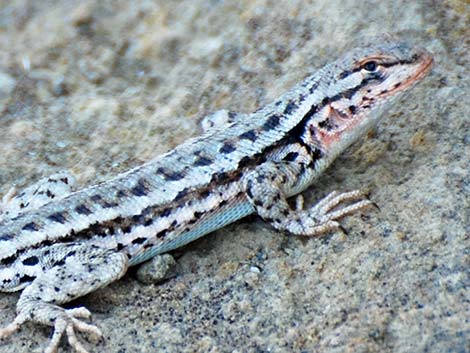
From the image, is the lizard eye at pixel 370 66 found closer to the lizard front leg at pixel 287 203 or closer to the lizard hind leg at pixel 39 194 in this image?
the lizard front leg at pixel 287 203

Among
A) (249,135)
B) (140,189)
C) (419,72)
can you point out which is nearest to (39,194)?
(140,189)

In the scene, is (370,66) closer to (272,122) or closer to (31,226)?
(272,122)

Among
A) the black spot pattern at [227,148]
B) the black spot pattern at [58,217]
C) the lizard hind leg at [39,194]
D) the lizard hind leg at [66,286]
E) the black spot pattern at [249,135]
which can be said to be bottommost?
the lizard hind leg at [39,194]

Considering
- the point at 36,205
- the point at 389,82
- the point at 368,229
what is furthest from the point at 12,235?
the point at 389,82

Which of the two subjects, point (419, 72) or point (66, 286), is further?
point (419, 72)

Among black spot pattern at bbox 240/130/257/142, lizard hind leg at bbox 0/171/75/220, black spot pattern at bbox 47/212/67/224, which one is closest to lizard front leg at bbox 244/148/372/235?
black spot pattern at bbox 240/130/257/142

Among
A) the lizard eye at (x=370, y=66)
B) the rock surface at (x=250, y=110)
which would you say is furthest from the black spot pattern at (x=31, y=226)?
the lizard eye at (x=370, y=66)

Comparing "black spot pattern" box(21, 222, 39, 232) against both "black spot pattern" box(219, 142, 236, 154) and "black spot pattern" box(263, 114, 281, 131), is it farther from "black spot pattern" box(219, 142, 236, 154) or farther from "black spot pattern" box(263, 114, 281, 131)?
"black spot pattern" box(263, 114, 281, 131)
